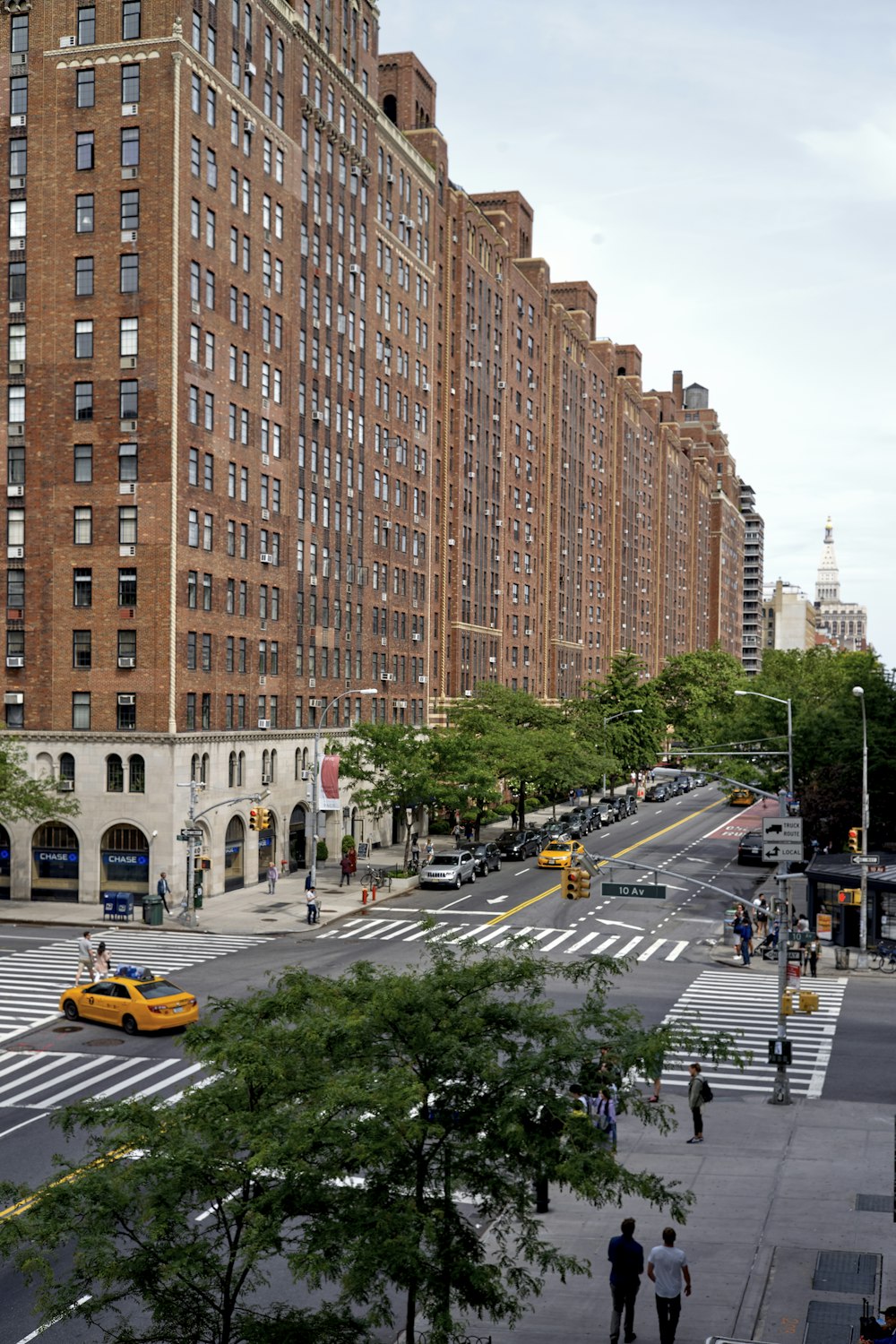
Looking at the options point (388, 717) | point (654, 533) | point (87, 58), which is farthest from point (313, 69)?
point (654, 533)

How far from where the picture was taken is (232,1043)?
54.2ft

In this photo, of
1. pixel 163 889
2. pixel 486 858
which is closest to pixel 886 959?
pixel 486 858

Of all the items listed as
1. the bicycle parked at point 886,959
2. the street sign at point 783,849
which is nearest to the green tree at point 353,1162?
the street sign at point 783,849

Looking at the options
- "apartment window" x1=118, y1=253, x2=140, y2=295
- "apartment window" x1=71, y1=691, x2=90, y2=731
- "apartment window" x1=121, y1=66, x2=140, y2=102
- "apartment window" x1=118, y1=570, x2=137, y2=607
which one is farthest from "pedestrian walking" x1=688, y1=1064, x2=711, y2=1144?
"apartment window" x1=121, y1=66, x2=140, y2=102

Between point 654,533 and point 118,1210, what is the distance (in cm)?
17185

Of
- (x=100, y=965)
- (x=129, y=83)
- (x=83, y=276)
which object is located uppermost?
(x=129, y=83)

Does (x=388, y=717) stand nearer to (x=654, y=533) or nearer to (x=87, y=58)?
(x=87, y=58)

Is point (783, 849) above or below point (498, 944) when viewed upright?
above

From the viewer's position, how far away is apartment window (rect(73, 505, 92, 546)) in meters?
60.7

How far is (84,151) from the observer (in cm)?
6144

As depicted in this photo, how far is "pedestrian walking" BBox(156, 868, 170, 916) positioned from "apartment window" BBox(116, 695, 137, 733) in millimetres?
6486

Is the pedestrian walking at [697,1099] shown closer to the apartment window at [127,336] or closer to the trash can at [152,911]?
the trash can at [152,911]

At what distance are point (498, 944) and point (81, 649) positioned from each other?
2395 centimetres

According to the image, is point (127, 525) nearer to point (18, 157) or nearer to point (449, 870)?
point (18, 157)
